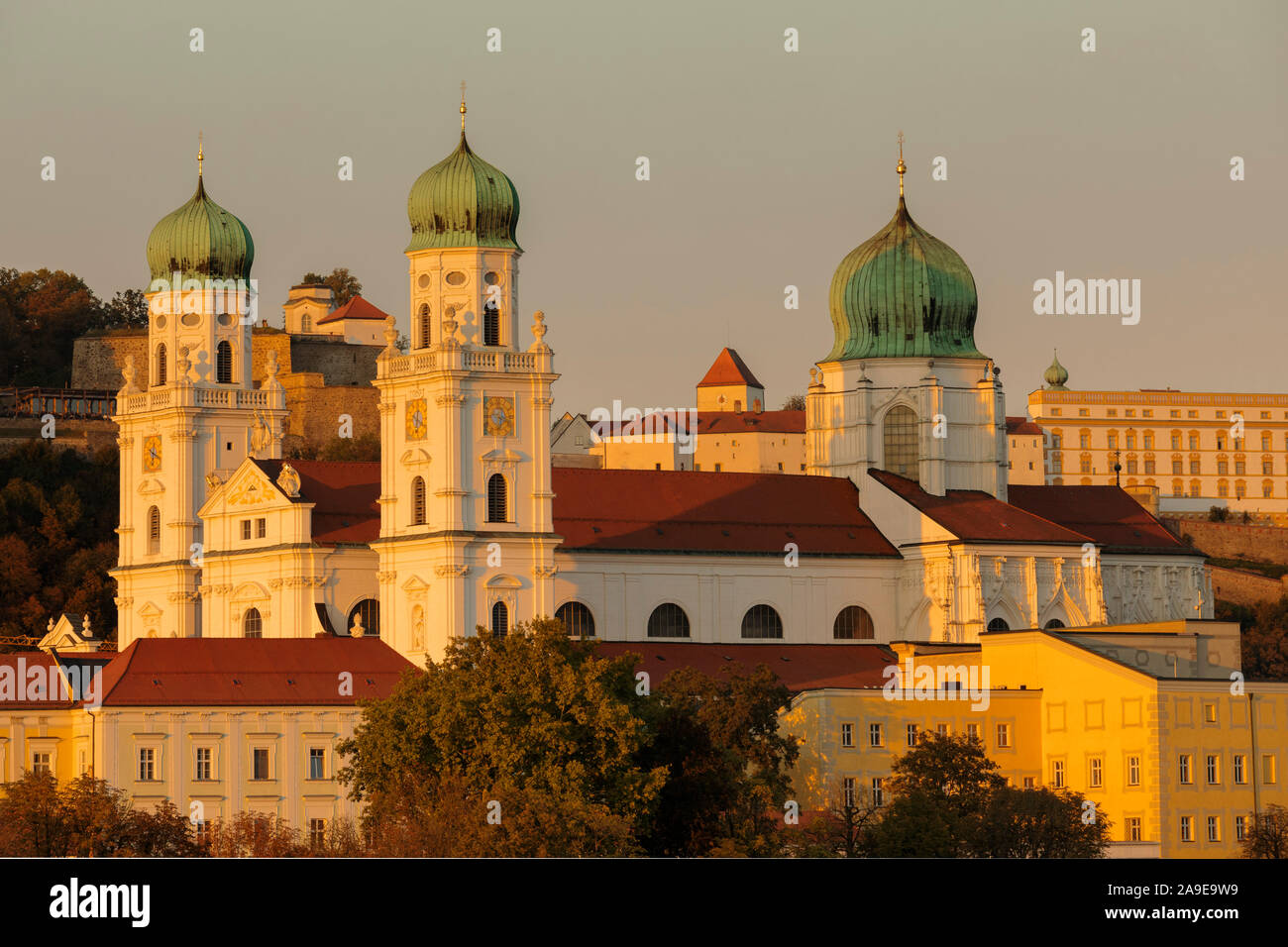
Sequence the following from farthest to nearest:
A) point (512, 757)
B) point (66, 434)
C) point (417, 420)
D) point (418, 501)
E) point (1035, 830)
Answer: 1. point (66, 434)
2. point (417, 420)
3. point (418, 501)
4. point (1035, 830)
5. point (512, 757)

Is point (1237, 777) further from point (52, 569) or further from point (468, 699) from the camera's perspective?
point (52, 569)

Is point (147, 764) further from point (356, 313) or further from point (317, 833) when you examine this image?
point (356, 313)

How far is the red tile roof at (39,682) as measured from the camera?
71438 millimetres

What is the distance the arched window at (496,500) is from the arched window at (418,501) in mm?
1899

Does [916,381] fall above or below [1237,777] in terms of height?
above

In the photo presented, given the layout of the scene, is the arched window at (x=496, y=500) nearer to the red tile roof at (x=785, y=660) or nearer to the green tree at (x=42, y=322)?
the red tile roof at (x=785, y=660)

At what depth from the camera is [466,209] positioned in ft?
249

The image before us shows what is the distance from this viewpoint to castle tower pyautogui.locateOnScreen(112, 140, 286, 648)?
84875 mm

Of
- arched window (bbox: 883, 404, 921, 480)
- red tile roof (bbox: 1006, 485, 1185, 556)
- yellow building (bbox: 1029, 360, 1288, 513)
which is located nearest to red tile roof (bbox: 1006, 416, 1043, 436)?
yellow building (bbox: 1029, 360, 1288, 513)

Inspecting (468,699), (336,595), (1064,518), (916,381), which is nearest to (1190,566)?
(1064,518)

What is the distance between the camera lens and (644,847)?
5222cm

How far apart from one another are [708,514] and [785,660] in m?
6.34

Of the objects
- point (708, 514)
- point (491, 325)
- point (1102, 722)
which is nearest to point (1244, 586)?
point (708, 514)
